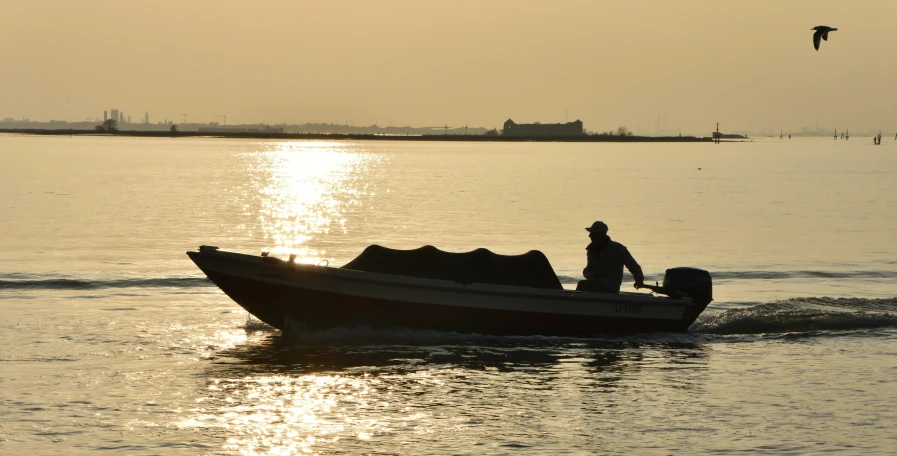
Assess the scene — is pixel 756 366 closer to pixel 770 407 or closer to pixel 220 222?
pixel 770 407

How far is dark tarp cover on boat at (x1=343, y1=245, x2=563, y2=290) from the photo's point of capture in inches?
855

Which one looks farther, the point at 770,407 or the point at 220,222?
the point at 220,222

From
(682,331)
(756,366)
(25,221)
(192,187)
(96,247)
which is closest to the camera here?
(756,366)

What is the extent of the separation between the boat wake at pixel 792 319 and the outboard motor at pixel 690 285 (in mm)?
1115

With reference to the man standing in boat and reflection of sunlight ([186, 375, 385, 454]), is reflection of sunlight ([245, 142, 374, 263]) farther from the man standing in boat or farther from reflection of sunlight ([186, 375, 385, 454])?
the man standing in boat

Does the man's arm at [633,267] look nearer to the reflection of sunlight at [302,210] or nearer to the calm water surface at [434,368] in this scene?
the calm water surface at [434,368]

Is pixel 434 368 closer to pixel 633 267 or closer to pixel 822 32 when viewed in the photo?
pixel 633 267

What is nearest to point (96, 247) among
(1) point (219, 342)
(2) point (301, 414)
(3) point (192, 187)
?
(1) point (219, 342)

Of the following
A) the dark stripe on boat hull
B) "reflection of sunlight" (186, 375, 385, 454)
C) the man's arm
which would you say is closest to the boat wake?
the man's arm

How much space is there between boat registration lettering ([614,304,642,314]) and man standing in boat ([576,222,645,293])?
0.32 meters

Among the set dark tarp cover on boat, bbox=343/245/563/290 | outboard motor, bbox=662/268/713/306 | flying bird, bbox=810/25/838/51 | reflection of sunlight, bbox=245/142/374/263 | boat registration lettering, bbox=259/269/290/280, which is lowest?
reflection of sunlight, bbox=245/142/374/263

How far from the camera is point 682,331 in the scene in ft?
76.5

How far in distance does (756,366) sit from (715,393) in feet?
8.64

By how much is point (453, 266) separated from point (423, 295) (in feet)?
2.79
